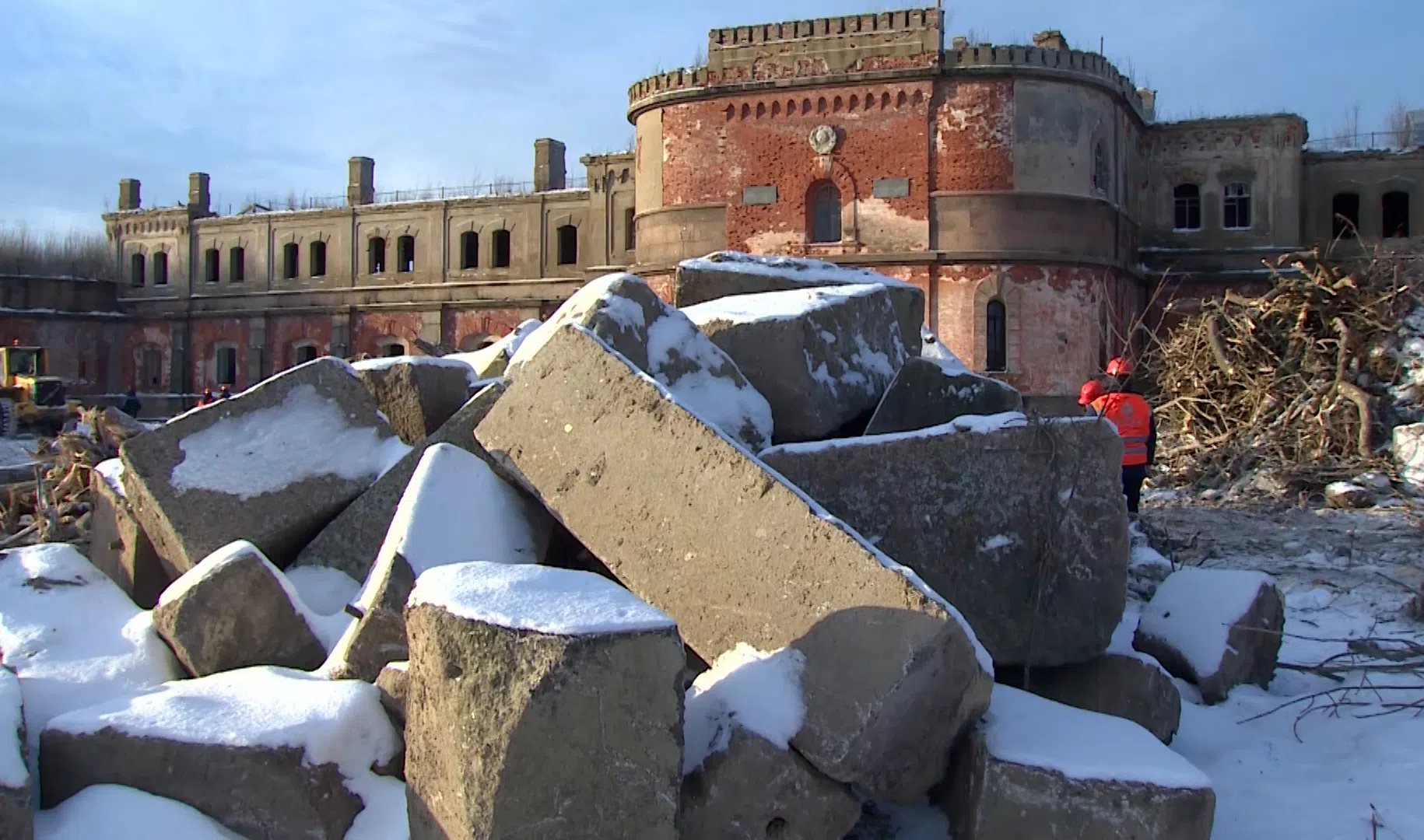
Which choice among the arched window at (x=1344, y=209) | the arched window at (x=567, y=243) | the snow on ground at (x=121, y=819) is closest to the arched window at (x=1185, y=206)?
the arched window at (x=1344, y=209)

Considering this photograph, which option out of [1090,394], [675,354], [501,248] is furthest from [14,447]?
[675,354]

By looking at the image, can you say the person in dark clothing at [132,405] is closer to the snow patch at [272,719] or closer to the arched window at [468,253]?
the arched window at [468,253]

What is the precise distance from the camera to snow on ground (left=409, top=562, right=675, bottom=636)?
106 inches

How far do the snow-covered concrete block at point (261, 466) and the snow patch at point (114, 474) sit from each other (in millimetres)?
89

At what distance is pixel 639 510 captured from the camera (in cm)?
368

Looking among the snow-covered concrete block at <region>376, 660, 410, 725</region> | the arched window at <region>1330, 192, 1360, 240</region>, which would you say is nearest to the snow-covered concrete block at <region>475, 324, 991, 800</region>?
the snow-covered concrete block at <region>376, 660, 410, 725</region>

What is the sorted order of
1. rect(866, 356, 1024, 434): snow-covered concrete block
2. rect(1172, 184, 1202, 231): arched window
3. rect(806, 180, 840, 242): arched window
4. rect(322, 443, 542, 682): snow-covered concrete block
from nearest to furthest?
rect(322, 443, 542, 682): snow-covered concrete block
rect(866, 356, 1024, 434): snow-covered concrete block
rect(806, 180, 840, 242): arched window
rect(1172, 184, 1202, 231): arched window

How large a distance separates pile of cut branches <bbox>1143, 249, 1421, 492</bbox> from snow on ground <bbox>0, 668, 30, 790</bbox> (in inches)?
391

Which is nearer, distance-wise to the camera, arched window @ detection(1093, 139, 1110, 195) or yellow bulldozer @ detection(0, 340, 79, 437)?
arched window @ detection(1093, 139, 1110, 195)

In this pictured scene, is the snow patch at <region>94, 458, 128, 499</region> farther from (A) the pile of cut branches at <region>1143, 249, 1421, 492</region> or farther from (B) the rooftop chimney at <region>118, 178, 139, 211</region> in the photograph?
(B) the rooftop chimney at <region>118, 178, 139, 211</region>

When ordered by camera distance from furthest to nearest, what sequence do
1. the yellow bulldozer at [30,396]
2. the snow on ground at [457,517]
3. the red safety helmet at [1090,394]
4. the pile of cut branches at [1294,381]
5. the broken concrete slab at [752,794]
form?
the yellow bulldozer at [30,396] → the pile of cut branches at [1294,381] → the red safety helmet at [1090,394] → the snow on ground at [457,517] → the broken concrete slab at [752,794]

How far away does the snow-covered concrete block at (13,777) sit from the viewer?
270 cm

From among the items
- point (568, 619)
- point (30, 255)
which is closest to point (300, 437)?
point (568, 619)

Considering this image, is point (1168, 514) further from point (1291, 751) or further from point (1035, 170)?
point (1035, 170)
